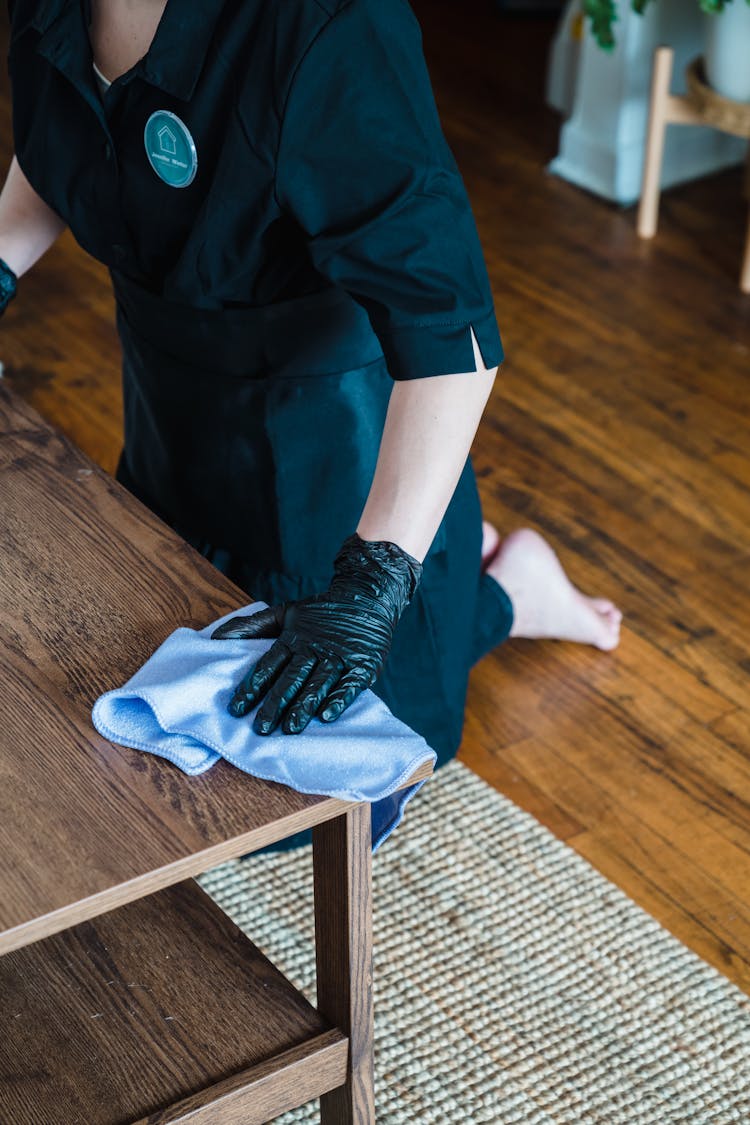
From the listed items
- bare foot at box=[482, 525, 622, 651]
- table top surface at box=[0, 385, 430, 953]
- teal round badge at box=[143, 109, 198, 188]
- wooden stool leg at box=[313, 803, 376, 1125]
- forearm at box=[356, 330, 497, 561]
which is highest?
teal round badge at box=[143, 109, 198, 188]

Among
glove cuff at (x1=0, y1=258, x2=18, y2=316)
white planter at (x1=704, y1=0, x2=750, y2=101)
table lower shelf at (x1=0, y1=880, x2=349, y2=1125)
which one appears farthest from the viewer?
white planter at (x1=704, y1=0, x2=750, y2=101)

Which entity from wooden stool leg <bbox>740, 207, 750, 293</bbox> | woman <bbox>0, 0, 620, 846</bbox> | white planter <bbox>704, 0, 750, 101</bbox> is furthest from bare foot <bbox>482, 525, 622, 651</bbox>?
white planter <bbox>704, 0, 750, 101</bbox>

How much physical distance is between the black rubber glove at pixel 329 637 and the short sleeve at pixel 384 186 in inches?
6.6

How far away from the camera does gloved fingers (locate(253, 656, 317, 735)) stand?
38.3 inches

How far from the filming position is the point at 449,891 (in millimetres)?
1634

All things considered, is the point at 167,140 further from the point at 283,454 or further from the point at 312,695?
the point at 312,695

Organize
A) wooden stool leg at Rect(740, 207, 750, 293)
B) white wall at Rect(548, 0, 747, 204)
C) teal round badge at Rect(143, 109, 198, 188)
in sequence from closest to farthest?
teal round badge at Rect(143, 109, 198, 188), wooden stool leg at Rect(740, 207, 750, 293), white wall at Rect(548, 0, 747, 204)

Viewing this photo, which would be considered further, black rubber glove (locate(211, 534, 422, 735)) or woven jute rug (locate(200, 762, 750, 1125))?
woven jute rug (locate(200, 762, 750, 1125))

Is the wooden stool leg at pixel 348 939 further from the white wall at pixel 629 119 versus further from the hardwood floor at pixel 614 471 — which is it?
the white wall at pixel 629 119

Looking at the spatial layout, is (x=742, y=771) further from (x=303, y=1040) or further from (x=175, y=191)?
(x=175, y=191)

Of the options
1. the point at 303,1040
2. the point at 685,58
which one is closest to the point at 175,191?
the point at 303,1040

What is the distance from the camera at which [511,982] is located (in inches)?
60.0

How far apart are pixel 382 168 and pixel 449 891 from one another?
0.87 m

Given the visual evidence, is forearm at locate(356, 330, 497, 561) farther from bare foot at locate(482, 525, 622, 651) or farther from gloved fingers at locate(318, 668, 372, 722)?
bare foot at locate(482, 525, 622, 651)
